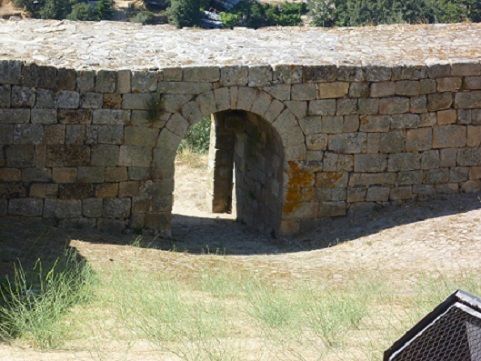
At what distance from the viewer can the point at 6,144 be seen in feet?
35.1

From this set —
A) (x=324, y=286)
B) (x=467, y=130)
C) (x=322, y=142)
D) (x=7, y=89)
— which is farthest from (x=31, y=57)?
(x=467, y=130)

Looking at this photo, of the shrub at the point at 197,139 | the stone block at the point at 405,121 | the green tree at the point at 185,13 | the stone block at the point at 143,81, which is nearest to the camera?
the stone block at the point at 143,81

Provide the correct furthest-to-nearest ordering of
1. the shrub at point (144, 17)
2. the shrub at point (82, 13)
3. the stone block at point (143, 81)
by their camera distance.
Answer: the shrub at point (144, 17), the shrub at point (82, 13), the stone block at point (143, 81)

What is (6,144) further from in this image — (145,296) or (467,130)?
(467,130)

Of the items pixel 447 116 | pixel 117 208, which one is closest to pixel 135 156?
pixel 117 208

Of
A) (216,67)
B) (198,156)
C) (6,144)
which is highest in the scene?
(216,67)

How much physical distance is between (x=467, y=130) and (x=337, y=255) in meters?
2.56

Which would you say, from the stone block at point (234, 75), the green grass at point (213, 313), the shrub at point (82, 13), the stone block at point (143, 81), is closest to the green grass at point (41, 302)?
the green grass at point (213, 313)

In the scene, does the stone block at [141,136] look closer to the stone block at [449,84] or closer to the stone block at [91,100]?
the stone block at [91,100]

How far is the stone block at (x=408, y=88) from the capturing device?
11648 mm

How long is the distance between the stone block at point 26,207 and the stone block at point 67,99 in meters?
1.12

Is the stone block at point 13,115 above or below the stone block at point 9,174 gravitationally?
above

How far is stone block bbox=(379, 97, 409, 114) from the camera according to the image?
11.7 meters

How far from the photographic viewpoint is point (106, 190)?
436 inches
